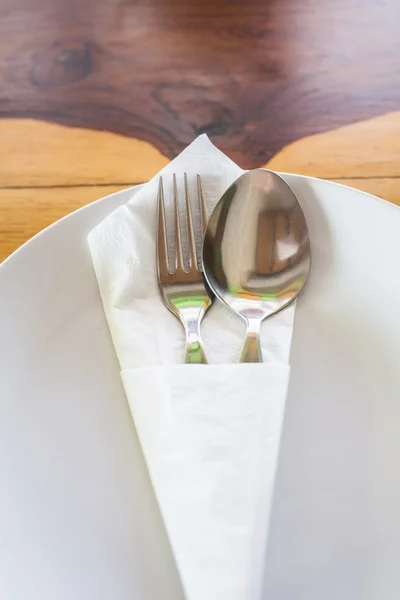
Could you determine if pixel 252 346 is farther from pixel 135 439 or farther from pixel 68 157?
pixel 68 157

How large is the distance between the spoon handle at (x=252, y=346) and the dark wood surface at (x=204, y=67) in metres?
0.16

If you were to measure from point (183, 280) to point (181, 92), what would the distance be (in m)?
0.21

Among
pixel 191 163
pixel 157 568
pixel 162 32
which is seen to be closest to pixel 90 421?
pixel 157 568

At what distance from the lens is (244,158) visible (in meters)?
0.48

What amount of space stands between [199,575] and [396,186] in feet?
1.04

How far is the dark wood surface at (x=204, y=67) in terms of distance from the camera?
1.65 feet

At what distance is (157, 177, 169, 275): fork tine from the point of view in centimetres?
40

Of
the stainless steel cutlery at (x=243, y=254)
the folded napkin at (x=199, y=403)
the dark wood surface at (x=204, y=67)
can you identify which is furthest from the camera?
the dark wood surface at (x=204, y=67)

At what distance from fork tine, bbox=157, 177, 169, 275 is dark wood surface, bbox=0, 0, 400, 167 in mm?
80

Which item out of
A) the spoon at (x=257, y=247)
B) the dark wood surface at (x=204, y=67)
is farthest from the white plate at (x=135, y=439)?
the dark wood surface at (x=204, y=67)

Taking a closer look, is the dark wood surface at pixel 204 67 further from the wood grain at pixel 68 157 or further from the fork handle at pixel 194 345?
the fork handle at pixel 194 345

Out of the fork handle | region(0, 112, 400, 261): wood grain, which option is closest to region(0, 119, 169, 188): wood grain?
region(0, 112, 400, 261): wood grain

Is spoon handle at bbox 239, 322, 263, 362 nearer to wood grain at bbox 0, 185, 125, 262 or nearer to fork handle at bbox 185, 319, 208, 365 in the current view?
fork handle at bbox 185, 319, 208, 365

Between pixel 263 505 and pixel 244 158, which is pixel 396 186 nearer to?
pixel 244 158
